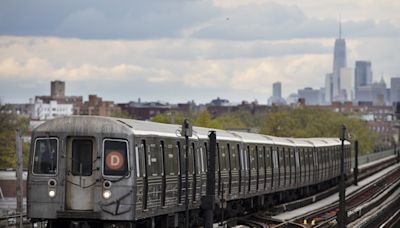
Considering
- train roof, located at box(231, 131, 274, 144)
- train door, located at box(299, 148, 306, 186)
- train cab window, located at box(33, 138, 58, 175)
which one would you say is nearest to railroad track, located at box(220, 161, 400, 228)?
train door, located at box(299, 148, 306, 186)

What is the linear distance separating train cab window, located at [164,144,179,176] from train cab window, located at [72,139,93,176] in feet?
12.0

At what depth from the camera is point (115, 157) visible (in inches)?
1110

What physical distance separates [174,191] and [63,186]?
5213 millimetres

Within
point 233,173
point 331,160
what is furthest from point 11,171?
point 233,173

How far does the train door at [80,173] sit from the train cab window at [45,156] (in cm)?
37

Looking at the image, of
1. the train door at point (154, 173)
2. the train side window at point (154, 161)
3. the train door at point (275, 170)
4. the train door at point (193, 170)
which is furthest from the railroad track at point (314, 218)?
the train side window at point (154, 161)

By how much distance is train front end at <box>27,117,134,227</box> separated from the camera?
28016 millimetres

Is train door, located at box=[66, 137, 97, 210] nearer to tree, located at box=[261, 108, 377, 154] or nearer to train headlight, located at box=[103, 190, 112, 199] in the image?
train headlight, located at box=[103, 190, 112, 199]

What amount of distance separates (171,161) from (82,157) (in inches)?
173

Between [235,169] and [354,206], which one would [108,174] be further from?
[354,206]

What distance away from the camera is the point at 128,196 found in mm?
28125

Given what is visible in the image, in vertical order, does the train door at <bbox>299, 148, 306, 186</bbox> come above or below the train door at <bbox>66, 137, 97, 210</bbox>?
below

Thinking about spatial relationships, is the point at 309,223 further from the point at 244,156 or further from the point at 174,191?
the point at 174,191

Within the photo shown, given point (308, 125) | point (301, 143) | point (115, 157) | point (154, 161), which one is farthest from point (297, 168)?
point (308, 125)
